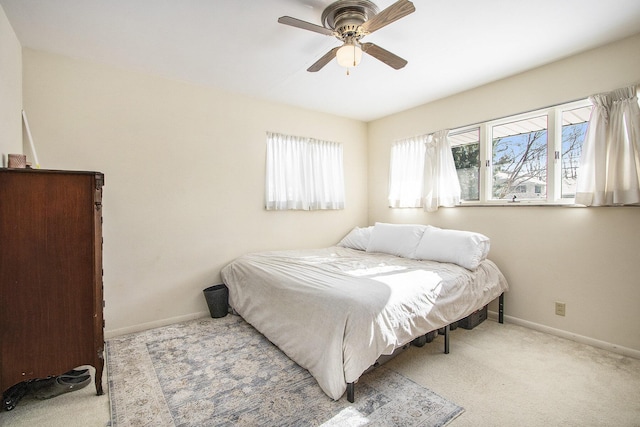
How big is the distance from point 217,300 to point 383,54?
105 inches

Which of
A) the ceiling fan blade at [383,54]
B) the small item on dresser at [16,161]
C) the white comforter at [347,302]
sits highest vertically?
the ceiling fan blade at [383,54]

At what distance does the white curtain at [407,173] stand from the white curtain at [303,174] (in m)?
0.71

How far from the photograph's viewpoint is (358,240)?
148 inches

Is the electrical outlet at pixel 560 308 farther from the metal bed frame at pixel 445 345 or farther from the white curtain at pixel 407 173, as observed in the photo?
the white curtain at pixel 407 173

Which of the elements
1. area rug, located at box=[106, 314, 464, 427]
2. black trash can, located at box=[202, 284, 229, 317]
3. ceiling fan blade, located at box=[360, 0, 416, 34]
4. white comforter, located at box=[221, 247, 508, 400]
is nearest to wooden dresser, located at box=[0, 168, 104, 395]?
area rug, located at box=[106, 314, 464, 427]

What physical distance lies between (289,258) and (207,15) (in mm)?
2090

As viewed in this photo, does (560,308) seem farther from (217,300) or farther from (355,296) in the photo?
(217,300)

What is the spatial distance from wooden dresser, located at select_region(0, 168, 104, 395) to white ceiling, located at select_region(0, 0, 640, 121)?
1180 mm

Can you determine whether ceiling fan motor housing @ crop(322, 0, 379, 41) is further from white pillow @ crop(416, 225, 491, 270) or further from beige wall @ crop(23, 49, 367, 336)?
white pillow @ crop(416, 225, 491, 270)

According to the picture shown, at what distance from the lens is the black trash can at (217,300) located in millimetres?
3023

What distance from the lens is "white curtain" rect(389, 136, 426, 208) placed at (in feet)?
12.2

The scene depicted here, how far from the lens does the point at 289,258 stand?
2.99 m

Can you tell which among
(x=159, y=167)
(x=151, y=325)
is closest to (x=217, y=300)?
(x=151, y=325)

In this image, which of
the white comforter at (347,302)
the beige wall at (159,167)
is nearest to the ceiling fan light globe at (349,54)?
the white comforter at (347,302)
